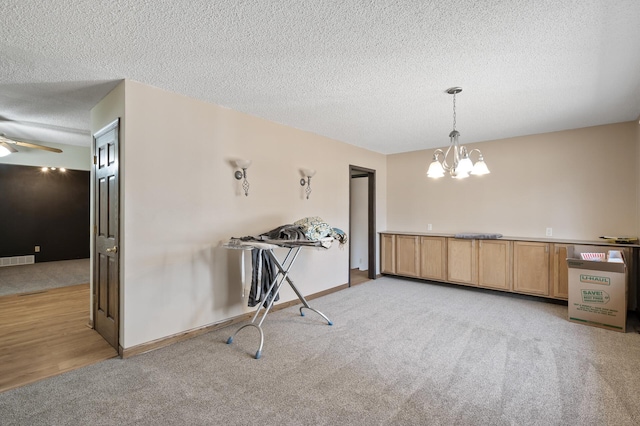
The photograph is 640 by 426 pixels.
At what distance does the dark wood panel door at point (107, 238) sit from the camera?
2.66 meters

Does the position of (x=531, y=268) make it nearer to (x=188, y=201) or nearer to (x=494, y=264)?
(x=494, y=264)

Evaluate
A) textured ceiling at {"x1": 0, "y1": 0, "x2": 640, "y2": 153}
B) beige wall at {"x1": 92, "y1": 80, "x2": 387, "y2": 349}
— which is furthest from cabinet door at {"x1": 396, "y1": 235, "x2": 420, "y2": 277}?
textured ceiling at {"x1": 0, "y1": 0, "x2": 640, "y2": 153}

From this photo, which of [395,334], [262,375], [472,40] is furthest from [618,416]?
[472,40]

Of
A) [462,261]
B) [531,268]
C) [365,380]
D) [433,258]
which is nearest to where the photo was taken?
[365,380]

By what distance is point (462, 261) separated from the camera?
4727 millimetres

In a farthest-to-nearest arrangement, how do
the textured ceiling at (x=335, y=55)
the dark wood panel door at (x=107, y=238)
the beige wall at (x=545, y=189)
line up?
the beige wall at (x=545, y=189)
the dark wood panel door at (x=107, y=238)
the textured ceiling at (x=335, y=55)

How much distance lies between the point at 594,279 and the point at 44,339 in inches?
225

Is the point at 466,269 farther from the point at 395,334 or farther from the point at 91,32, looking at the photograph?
the point at 91,32

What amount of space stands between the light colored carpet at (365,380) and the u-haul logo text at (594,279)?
1.62ft

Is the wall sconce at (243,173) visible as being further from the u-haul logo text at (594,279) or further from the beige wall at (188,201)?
the u-haul logo text at (594,279)

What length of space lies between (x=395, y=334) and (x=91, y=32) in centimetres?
345

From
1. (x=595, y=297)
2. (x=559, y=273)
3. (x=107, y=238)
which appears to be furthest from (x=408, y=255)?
(x=107, y=238)

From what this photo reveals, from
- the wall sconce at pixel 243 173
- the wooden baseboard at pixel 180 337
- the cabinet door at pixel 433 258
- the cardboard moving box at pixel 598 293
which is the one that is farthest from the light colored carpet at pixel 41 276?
the cardboard moving box at pixel 598 293

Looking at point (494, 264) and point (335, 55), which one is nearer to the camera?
point (335, 55)
